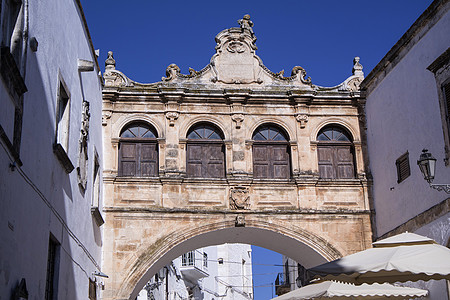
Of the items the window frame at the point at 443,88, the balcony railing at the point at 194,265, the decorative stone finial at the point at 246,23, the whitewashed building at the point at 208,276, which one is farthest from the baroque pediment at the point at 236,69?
the balcony railing at the point at 194,265

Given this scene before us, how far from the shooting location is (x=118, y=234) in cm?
1499

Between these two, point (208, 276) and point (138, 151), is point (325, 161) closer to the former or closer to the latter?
point (138, 151)

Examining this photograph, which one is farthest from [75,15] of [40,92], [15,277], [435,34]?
[435,34]

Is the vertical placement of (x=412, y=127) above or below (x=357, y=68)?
below

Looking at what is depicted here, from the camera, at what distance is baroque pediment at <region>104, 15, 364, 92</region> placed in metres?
16.2

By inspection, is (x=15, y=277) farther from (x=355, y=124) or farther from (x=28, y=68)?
(x=355, y=124)

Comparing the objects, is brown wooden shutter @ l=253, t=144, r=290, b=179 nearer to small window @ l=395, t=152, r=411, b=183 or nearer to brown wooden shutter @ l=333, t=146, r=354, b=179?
brown wooden shutter @ l=333, t=146, r=354, b=179

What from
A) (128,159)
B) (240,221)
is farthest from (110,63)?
(240,221)

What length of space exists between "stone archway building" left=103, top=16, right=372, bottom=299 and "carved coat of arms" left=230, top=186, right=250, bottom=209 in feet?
0.08

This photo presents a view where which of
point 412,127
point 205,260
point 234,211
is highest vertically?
point 205,260

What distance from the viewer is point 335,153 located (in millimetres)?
16109

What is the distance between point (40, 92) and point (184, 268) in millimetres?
23029

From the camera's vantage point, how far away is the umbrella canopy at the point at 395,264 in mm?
7633

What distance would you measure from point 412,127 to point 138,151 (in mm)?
6284
